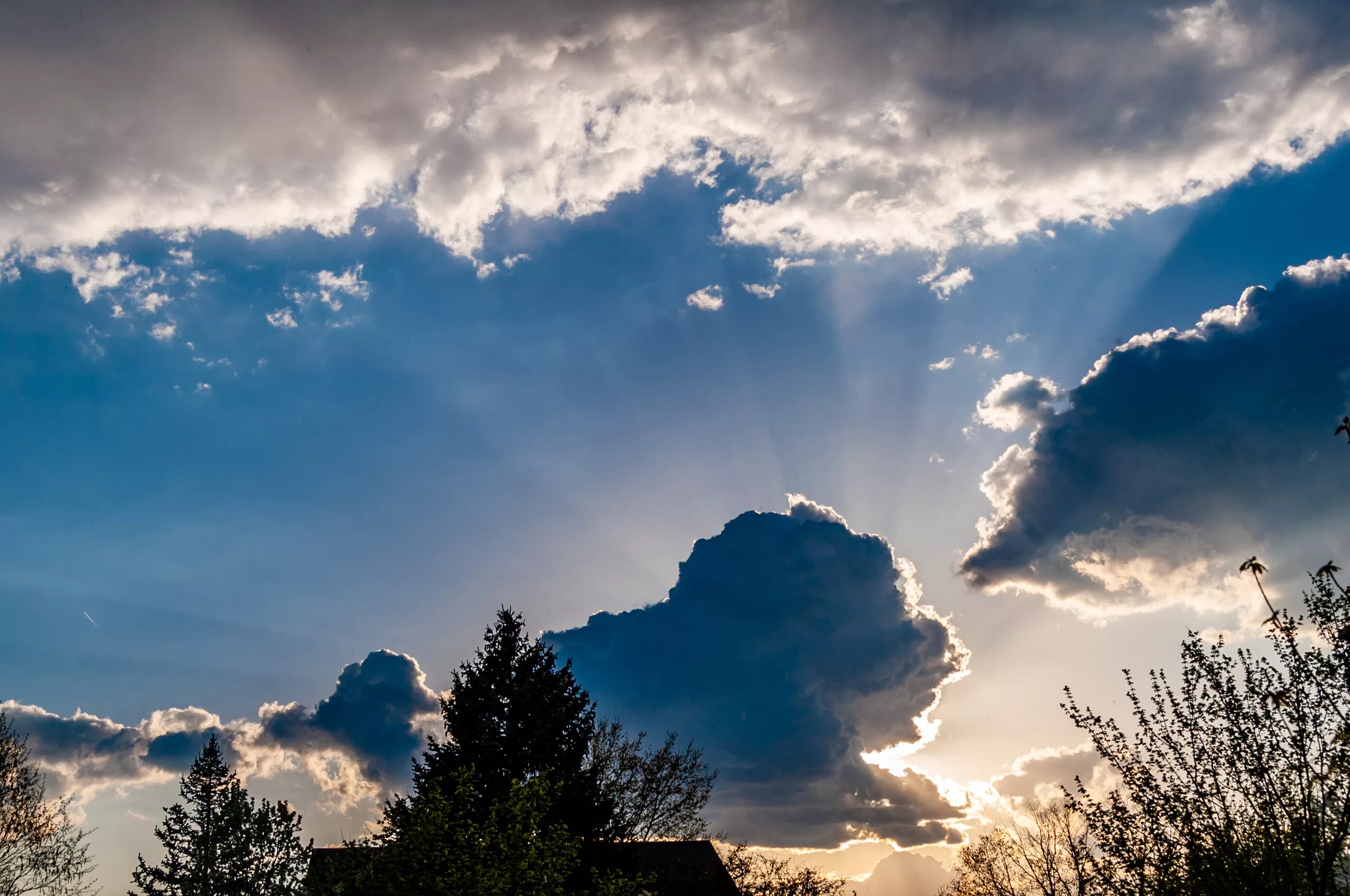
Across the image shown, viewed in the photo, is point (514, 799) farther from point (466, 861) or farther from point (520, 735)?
point (520, 735)

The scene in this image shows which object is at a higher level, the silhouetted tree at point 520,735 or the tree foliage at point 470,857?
the silhouetted tree at point 520,735

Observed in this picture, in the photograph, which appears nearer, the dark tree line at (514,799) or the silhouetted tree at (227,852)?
the dark tree line at (514,799)

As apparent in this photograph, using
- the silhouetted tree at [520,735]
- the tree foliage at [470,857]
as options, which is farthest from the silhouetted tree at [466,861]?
the silhouetted tree at [520,735]

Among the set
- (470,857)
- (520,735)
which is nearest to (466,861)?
(470,857)

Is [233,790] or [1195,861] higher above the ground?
[233,790]

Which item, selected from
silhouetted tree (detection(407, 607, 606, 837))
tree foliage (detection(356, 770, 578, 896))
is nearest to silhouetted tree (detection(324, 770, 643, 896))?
tree foliage (detection(356, 770, 578, 896))

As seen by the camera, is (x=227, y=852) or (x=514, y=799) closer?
(x=514, y=799)

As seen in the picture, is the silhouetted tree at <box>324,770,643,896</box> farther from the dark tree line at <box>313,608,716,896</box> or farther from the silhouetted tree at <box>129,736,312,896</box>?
the silhouetted tree at <box>129,736,312,896</box>

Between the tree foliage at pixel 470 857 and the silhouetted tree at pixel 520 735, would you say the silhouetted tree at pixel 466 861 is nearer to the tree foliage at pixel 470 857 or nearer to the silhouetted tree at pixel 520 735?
the tree foliage at pixel 470 857

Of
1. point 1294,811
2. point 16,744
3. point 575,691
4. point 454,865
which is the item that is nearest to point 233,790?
point 16,744

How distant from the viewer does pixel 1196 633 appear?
66.2 ft

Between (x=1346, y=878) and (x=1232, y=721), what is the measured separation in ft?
18.9

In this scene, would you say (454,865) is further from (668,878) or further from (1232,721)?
(1232,721)

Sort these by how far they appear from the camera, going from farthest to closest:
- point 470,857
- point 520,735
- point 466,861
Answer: point 520,735, point 470,857, point 466,861
